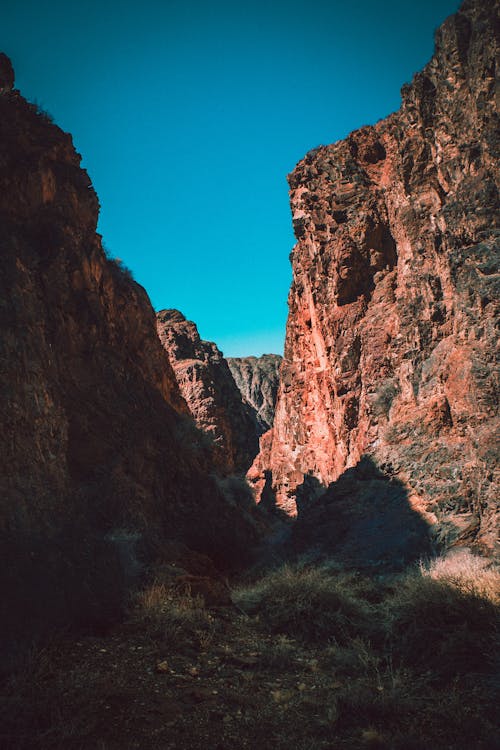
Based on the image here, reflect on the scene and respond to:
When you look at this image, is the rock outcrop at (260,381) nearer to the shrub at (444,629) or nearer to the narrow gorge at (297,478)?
the narrow gorge at (297,478)

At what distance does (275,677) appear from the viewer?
6344 millimetres

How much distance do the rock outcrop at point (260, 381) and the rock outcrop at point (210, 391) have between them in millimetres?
25005

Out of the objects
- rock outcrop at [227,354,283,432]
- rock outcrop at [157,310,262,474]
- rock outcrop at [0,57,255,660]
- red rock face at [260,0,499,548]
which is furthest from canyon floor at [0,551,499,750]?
rock outcrop at [227,354,283,432]

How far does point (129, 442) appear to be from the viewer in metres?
16.3

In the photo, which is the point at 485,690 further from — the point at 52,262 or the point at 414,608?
the point at 52,262

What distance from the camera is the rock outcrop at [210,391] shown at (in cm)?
4466

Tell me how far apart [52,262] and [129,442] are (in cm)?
680

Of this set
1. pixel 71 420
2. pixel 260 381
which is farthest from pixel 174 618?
pixel 260 381

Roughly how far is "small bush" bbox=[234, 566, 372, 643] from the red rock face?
7234 mm

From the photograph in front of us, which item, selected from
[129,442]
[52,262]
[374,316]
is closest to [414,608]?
[129,442]

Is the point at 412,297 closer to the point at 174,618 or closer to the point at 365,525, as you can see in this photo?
→ the point at 365,525

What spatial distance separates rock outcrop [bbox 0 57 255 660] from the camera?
7.78m

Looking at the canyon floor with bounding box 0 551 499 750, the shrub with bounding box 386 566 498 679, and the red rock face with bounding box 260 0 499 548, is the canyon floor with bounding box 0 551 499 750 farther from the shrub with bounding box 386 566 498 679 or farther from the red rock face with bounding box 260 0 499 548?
the red rock face with bounding box 260 0 499 548

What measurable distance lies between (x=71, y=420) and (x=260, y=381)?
70332 mm
